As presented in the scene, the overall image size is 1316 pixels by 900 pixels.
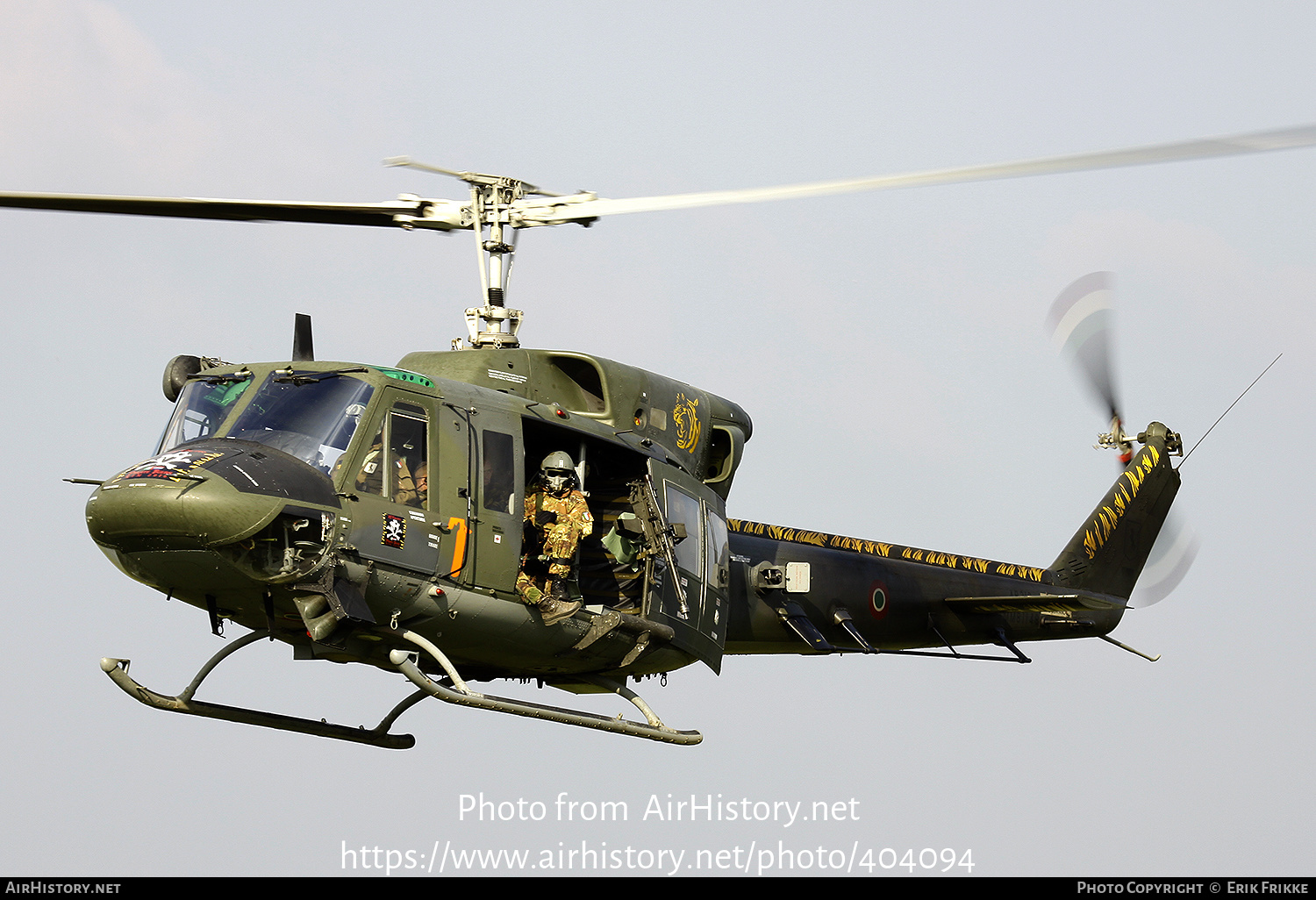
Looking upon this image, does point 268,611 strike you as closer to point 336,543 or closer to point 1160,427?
point 336,543

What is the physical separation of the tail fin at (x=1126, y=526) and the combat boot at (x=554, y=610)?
8551mm

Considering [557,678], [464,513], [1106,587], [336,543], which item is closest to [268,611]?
[336,543]

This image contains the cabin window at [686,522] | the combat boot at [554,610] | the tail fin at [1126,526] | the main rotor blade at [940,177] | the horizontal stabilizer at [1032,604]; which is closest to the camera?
the main rotor blade at [940,177]

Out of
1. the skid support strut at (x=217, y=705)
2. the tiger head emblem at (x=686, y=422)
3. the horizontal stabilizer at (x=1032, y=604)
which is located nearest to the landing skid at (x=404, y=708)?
the skid support strut at (x=217, y=705)

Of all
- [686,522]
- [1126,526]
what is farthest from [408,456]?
[1126,526]

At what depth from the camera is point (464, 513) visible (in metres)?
12.9

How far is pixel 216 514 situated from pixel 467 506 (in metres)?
2.09

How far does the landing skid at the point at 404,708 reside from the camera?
12852 mm

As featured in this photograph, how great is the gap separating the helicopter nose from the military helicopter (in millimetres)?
18

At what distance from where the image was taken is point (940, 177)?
482 inches

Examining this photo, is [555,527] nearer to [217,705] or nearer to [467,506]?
[467,506]

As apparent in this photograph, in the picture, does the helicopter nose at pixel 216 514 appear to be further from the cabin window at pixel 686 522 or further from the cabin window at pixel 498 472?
the cabin window at pixel 686 522

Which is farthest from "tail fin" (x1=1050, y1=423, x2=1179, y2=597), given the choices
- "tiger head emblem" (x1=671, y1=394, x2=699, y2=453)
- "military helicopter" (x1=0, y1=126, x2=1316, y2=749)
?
"tiger head emblem" (x1=671, y1=394, x2=699, y2=453)

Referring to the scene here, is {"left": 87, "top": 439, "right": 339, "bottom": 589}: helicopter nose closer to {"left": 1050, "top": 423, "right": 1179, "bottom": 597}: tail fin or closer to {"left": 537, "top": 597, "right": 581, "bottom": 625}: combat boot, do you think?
{"left": 537, "top": 597, "right": 581, "bottom": 625}: combat boot
